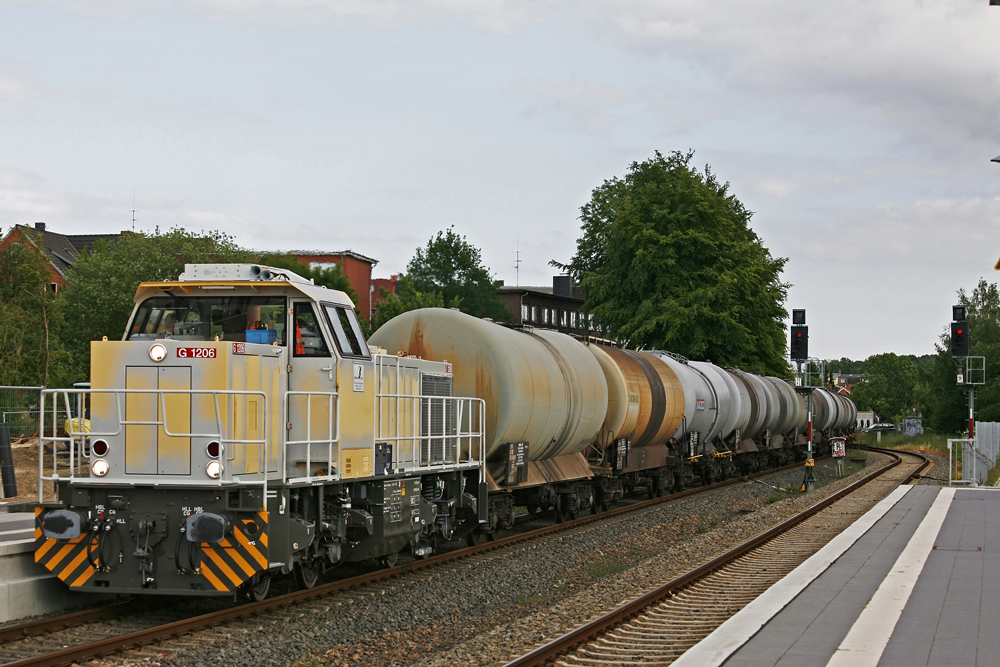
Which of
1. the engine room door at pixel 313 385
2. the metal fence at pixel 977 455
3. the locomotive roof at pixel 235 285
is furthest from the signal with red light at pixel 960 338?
the locomotive roof at pixel 235 285

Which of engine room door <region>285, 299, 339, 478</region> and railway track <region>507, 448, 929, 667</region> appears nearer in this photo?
railway track <region>507, 448, 929, 667</region>

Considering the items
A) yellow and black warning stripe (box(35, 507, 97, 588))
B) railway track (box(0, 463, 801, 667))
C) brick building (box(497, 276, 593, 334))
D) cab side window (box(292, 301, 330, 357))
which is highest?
brick building (box(497, 276, 593, 334))

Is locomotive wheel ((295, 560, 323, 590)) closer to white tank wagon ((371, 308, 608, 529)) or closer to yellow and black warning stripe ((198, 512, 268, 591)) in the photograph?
yellow and black warning stripe ((198, 512, 268, 591))

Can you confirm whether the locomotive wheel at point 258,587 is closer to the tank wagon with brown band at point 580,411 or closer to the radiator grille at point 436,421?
the radiator grille at point 436,421

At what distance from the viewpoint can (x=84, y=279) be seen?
4703cm

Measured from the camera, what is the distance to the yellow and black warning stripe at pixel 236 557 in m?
9.77

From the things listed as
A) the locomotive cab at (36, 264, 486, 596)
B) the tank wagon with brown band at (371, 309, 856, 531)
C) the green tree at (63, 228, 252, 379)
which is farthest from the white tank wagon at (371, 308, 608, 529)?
the green tree at (63, 228, 252, 379)

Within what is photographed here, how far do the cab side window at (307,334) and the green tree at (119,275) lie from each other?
34.4 meters

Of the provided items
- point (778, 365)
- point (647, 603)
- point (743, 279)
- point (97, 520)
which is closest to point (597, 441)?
point (647, 603)

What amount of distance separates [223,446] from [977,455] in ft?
90.8

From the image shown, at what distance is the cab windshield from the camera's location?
36.1ft

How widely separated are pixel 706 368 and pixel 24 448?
19.2 m

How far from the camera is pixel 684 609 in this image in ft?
37.0

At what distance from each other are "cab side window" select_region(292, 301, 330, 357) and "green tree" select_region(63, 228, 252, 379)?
113 ft
